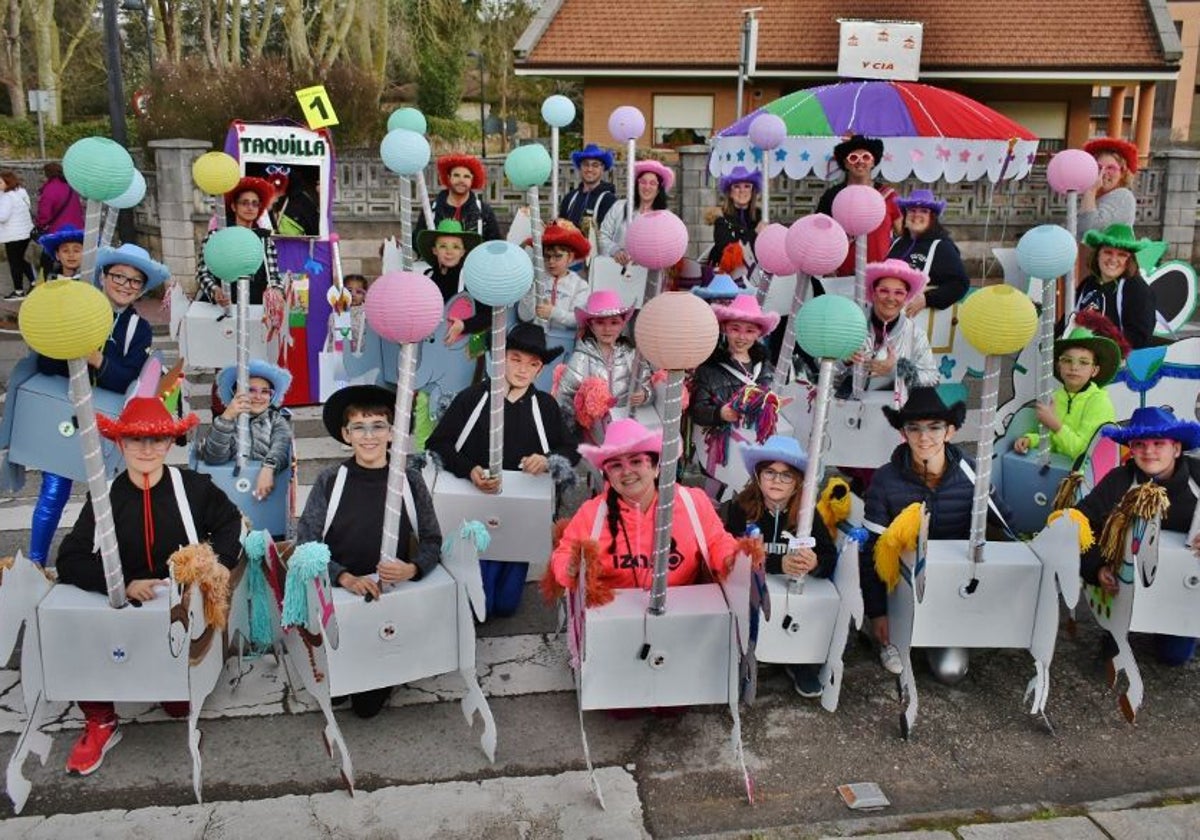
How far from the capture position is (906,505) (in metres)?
4.70

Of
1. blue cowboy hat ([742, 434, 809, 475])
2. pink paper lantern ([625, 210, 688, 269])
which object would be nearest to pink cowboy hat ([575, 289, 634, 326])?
pink paper lantern ([625, 210, 688, 269])

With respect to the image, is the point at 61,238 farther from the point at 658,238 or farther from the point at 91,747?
the point at 658,238

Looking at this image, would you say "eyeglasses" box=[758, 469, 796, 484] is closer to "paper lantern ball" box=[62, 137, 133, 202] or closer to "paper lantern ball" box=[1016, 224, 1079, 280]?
"paper lantern ball" box=[1016, 224, 1079, 280]

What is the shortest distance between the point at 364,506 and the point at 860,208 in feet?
9.64

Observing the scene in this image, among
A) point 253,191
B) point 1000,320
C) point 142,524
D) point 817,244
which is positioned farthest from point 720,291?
point 253,191

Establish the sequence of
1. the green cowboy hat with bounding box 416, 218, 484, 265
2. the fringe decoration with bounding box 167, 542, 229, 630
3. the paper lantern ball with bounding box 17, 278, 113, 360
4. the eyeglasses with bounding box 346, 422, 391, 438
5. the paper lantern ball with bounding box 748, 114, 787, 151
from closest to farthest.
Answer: the paper lantern ball with bounding box 17, 278, 113, 360
the fringe decoration with bounding box 167, 542, 229, 630
the eyeglasses with bounding box 346, 422, 391, 438
the green cowboy hat with bounding box 416, 218, 484, 265
the paper lantern ball with bounding box 748, 114, 787, 151

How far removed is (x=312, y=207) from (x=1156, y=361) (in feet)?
21.2


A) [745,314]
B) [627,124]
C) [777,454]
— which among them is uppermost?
[627,124]

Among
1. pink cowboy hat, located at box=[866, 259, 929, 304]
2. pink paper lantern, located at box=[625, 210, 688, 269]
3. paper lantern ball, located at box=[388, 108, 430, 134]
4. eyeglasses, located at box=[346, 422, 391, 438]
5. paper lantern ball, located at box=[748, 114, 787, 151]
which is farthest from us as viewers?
paper lantern ball, located at box=[748, 114, 787, 151]

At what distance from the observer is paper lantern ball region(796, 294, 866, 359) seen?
4148 mm

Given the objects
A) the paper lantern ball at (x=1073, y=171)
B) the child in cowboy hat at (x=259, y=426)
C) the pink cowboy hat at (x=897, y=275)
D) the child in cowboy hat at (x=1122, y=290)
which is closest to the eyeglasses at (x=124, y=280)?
the child in cowboy hat at (x=259, y=426)

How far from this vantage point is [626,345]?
623cm

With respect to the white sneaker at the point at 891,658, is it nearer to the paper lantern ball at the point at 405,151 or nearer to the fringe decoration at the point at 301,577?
the fringe decoration at the point at 301,577

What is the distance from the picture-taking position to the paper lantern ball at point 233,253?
16.6 feet
